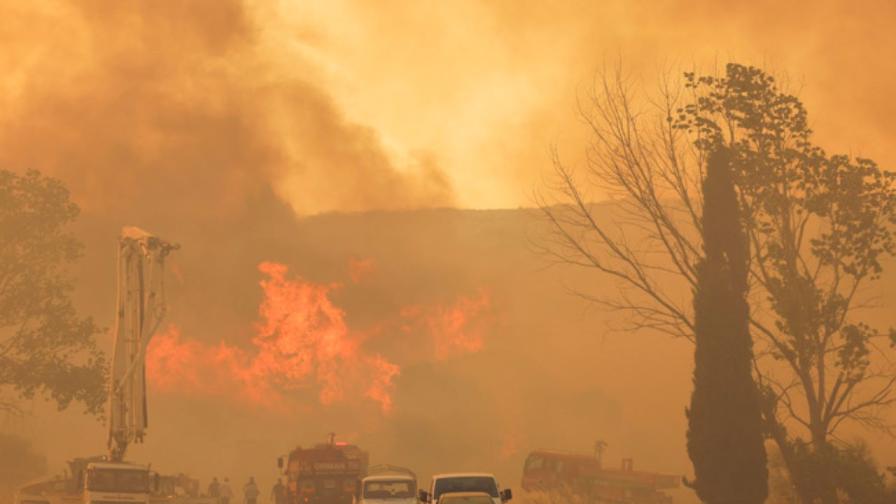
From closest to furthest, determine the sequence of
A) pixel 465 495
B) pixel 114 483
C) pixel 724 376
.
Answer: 1. pixel 465 495
2. pixel 724 376
3. pixel 114 483

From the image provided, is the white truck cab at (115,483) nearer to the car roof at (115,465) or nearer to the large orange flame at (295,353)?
the car roof at (115,465)

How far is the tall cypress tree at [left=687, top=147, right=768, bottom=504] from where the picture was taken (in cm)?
3219

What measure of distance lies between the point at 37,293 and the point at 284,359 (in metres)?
31.9

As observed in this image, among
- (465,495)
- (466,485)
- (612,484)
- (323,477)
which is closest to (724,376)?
(466,485)

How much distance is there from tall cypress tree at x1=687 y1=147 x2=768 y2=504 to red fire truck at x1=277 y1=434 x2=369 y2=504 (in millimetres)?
19250

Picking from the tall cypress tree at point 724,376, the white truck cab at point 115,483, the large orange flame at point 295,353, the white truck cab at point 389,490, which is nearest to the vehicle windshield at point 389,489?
the white truck cab at point 389,490

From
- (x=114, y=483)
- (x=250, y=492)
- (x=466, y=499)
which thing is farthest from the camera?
(x=250, y=492)

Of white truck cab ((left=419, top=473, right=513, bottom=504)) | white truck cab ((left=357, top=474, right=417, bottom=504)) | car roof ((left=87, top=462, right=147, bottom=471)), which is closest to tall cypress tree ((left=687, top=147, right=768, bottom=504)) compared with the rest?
white truck cab ((left=419, top=473, right=513, bottom=504))

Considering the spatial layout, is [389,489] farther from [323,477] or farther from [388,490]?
[323,477]

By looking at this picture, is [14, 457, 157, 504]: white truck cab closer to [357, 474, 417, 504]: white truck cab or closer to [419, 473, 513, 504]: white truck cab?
[357, 474, 417, 504]: white truck cab

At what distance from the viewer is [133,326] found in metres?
A: 41.8

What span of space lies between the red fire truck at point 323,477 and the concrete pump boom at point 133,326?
8.76 meters

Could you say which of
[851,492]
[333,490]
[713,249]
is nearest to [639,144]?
[713,249]

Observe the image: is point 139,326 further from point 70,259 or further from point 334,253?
point 334,253
